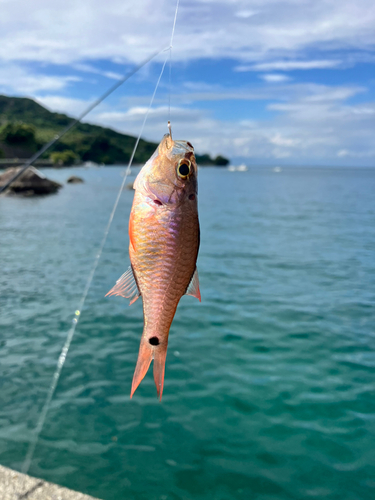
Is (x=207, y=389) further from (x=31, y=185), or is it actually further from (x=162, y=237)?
(x=31, y=185)

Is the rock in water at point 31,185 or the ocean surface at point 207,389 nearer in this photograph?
the ocean surface at point 207,389

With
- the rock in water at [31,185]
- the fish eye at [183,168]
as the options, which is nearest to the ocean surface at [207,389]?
the fish eye at [183,168]

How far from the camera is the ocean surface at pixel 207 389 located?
7023mm

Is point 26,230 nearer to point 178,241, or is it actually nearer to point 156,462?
point 156,462

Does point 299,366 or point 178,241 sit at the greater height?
point 178,241

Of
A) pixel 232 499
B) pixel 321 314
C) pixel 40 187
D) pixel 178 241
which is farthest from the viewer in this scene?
pixel 40 187

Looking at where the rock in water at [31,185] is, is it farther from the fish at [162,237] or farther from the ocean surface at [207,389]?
the fish at [162,237]

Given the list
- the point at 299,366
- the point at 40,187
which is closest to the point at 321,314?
the point at 299,366

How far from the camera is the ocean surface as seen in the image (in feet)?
23.0

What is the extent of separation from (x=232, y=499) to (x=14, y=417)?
14.3ft

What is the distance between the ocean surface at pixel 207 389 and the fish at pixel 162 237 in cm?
498

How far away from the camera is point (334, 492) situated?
6738 mm

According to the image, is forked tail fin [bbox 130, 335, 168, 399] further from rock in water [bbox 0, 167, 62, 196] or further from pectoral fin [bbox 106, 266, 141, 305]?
rock in water [bbox 0, 167, 62, 196]

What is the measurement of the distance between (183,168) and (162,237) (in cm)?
40
